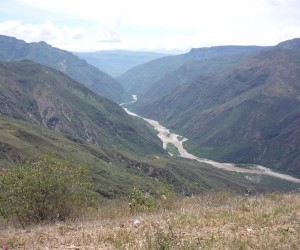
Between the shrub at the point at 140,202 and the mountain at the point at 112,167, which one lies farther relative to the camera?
the mountain at the point at 112,167

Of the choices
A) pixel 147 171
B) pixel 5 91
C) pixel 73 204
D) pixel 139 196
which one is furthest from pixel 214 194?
pixel 5 91

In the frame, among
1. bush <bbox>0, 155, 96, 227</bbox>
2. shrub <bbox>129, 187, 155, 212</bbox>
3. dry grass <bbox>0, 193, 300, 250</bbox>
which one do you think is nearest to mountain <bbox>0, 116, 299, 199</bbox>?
shrub <bbox>129, 187, 155, 212</bbox>

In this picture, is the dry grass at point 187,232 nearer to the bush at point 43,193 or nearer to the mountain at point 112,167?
the bush at point 43,193

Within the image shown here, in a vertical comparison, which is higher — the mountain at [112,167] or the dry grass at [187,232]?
the dry grass at [187,232]

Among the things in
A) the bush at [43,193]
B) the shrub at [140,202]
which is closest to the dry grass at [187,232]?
the shrub at [140,202]

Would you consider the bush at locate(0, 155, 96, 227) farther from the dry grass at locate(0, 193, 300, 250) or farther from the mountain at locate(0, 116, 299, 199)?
the mountain at locate(0, 116, 299, 199)

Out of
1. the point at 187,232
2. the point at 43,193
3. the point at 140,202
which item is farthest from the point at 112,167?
the point at 187,232
